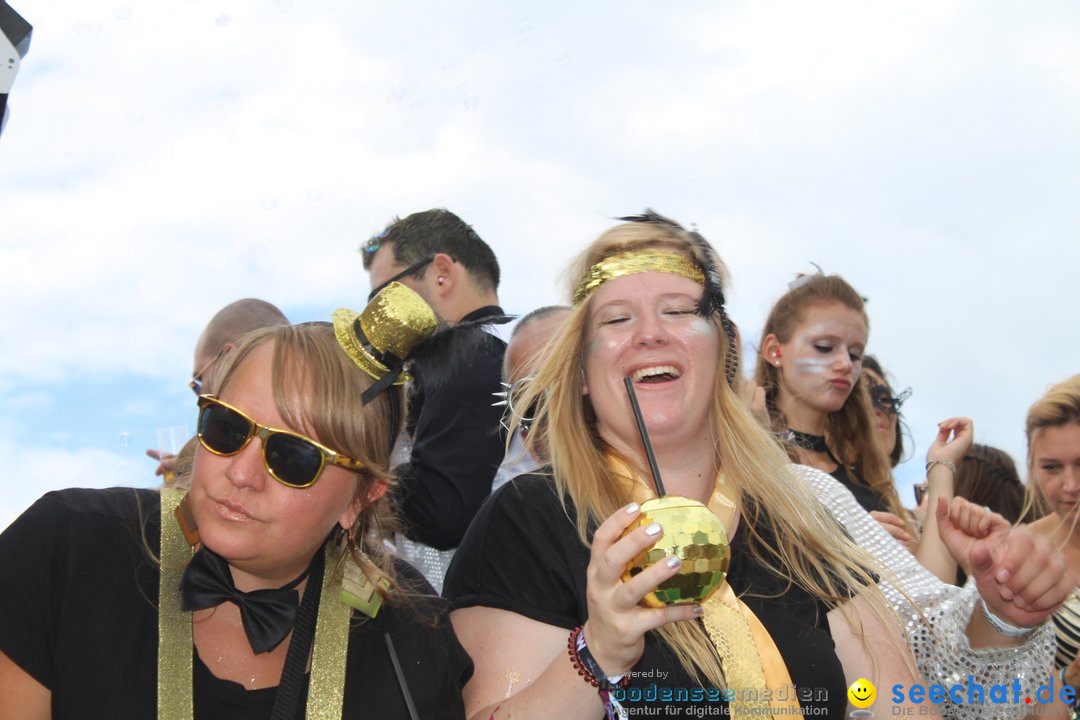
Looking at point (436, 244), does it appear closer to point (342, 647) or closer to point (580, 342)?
point (580, 342)

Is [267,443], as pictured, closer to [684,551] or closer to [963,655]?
[684,551]

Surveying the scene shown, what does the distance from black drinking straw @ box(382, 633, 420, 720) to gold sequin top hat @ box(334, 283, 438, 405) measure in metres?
0.63

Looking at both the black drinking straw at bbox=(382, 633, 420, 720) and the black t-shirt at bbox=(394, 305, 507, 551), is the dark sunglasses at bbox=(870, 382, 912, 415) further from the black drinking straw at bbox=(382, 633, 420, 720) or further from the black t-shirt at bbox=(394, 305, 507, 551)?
the black drinking straw at bbox=(382, 633, 420, 720)

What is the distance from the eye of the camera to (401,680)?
8.64 feet

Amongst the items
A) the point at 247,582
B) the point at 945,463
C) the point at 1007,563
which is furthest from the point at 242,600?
the point at 945,463

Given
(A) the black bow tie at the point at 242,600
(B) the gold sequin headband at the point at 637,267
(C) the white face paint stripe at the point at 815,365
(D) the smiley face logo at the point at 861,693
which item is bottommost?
(D) the smiley face logo at the point at 861,693

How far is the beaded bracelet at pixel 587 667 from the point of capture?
2.34m

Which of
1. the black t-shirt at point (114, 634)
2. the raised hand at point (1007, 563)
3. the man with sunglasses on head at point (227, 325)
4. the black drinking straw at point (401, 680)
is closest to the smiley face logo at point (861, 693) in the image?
the raised hand at point (1007, 563)

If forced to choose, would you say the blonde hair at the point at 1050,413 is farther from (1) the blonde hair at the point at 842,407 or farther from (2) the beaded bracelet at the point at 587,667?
(2) the beaded bracelet at the point at 587,667

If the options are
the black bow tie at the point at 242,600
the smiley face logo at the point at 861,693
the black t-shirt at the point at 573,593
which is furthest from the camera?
the smiley face logo at the point at 861,693

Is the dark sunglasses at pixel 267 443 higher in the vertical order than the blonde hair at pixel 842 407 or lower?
lower

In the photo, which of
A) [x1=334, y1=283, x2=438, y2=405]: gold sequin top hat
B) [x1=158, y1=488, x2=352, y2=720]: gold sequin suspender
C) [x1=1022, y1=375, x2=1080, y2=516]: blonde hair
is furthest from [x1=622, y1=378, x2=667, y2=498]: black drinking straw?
[x1=1022, y1=375, x2=1080, y2=516]: blonde hair

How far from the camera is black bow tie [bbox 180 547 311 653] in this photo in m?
2.55

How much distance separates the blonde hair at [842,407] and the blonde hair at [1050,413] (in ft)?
2.08
